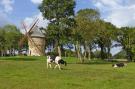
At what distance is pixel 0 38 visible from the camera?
149250mm

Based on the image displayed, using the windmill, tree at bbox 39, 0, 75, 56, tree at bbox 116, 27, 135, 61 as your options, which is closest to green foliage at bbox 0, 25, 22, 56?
the windmill

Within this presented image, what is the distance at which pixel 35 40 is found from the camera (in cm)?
14338

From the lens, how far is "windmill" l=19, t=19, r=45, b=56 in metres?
123

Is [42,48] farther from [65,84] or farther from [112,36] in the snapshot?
[65,84]

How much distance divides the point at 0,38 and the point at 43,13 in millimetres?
67100

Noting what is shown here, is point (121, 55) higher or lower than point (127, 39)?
lower

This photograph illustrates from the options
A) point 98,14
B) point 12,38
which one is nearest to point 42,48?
point 12,38

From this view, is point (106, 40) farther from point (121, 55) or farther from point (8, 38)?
point (121, 55)

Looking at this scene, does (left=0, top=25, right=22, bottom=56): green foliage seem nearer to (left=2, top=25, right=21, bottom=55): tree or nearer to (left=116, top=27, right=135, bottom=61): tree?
(left=2, top=25, right=21, bottom=55): tree

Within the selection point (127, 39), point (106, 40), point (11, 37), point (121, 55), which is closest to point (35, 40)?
point (11, 37)

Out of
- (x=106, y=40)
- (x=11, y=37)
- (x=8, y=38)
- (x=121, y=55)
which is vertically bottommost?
(x=121, y=55)

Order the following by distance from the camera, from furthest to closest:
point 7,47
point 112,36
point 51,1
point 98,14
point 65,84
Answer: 1. point 7,47
2. point 112,36
3. point 98,14
4. point 51,1
5. point 65,84

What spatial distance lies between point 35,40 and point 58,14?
193 feet

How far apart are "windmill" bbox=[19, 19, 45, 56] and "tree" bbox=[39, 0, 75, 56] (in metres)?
35.0
